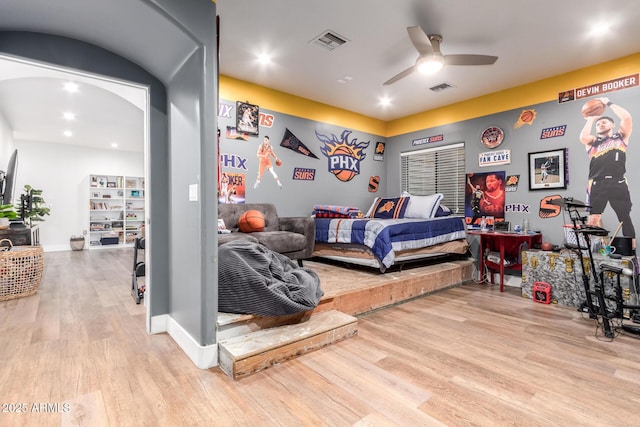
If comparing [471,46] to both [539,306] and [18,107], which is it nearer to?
[539,306]

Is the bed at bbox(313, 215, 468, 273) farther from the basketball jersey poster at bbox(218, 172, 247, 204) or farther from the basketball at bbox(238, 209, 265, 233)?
the basketball jersey poster at bbox(218, 172, 247, 204)

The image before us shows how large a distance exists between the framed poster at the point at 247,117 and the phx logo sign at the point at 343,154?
1.14 metres

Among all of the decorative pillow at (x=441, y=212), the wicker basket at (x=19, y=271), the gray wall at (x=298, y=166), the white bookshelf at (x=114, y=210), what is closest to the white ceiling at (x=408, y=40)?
the gray wall at (x=298, y=166)

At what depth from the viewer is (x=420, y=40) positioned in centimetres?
285

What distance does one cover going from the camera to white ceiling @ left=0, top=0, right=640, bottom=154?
214cm

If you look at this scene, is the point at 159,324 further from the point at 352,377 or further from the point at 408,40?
the point at 408,40

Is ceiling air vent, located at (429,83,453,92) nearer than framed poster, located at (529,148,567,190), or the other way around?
framed poster, located at (529,148,567,190)

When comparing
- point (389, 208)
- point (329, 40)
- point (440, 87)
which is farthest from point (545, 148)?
point (329, 40)

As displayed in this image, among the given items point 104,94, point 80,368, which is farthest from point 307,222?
point 104,94

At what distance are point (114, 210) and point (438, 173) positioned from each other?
8349 millimetres

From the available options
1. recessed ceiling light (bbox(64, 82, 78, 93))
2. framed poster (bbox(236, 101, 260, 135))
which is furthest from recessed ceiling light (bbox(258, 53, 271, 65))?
recessed ceiling light (bbox(64, 82, 78, 93))

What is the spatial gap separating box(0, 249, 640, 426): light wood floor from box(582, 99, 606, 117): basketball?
2.49m

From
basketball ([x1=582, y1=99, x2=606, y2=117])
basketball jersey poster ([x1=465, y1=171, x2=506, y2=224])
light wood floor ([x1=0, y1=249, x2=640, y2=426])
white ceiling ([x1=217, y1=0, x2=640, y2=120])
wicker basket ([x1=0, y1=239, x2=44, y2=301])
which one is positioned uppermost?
white ceiling ([x1=217, y1=0, x2=640, y2=120])

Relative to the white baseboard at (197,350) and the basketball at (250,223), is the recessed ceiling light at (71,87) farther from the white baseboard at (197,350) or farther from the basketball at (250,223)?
the white baseboard at (197,350)
